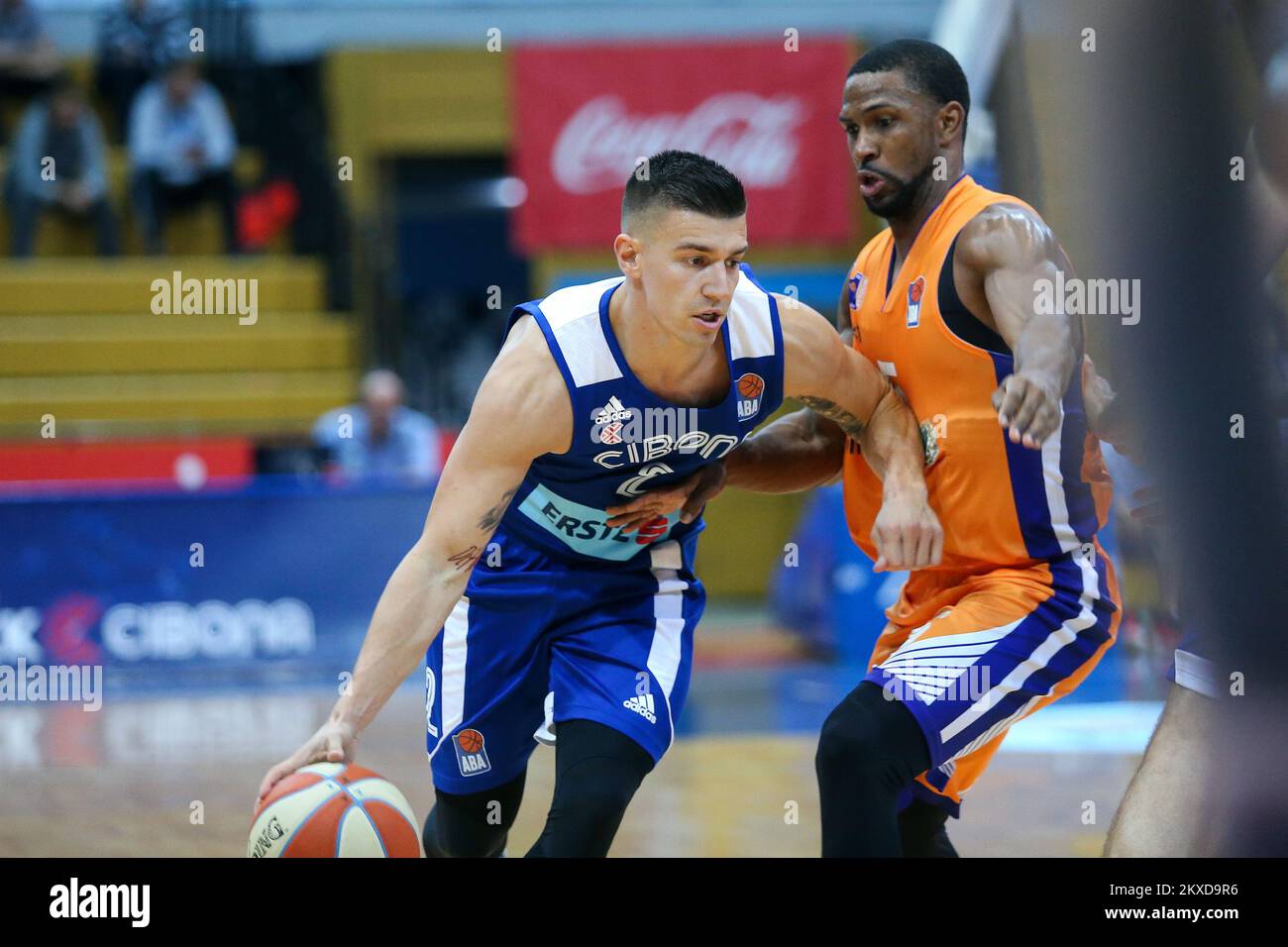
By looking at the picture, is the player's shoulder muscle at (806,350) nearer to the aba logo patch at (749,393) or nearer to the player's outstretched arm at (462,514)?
the aba logo patch at (749,393)

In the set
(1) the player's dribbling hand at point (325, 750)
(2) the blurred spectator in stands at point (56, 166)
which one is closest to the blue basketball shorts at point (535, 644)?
(1) the player's dribbling hand at point (325, 750)

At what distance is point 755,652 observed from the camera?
10.3 meters

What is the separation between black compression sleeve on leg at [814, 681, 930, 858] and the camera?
3375 mm

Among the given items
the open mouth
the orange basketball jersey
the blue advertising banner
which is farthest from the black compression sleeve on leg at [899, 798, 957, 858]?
the blue advertising banner

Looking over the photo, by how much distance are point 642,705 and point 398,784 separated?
290 centimetres

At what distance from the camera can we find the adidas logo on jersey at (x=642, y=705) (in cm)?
375

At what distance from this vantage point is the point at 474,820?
165 inches

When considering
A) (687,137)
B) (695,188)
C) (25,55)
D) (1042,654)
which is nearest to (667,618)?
(1042,654)

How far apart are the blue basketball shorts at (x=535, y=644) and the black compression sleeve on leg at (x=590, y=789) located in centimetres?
20

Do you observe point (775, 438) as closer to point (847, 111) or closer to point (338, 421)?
point (847, 111)

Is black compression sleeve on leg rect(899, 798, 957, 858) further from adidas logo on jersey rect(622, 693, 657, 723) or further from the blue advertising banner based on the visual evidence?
the blue advertising banner

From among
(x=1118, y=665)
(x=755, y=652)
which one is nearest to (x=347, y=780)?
(x=1118, y=665)

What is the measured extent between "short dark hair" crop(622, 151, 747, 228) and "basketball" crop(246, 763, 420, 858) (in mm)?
1544

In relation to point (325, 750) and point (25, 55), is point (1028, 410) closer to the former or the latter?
point (325, 750)
